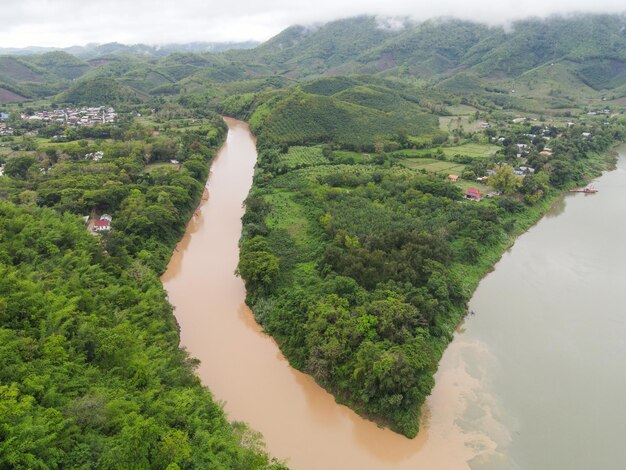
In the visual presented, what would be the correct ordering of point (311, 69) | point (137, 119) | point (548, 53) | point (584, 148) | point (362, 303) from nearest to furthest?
point (362, 303) < point (584, 148) < point (137, 119) < point (548, 53) < point (311, 69)

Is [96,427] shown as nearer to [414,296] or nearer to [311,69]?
[414,296]

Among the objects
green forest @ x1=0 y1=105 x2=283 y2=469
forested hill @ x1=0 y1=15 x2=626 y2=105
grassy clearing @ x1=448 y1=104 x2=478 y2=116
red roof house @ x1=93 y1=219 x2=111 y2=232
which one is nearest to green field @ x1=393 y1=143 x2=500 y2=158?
grassy clearing @ x1=448 y1=104 x2=478 y2=116

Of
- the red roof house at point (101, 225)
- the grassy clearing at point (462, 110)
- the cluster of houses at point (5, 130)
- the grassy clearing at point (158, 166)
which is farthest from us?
the grassy clearing at point (462, 110)

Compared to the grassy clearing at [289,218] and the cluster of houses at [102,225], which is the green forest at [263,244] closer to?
the grassy clearing at [289,218]

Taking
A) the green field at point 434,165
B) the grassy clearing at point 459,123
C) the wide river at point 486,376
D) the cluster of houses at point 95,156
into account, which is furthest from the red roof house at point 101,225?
the grassy clearing at point 459,123

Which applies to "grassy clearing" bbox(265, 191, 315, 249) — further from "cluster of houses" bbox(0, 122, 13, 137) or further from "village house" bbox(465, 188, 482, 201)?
"cluster of houses" bbox(0, 122, 13, 137)

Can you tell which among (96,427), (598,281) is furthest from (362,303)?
(598,281)

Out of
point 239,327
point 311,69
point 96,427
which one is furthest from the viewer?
point 311,69
